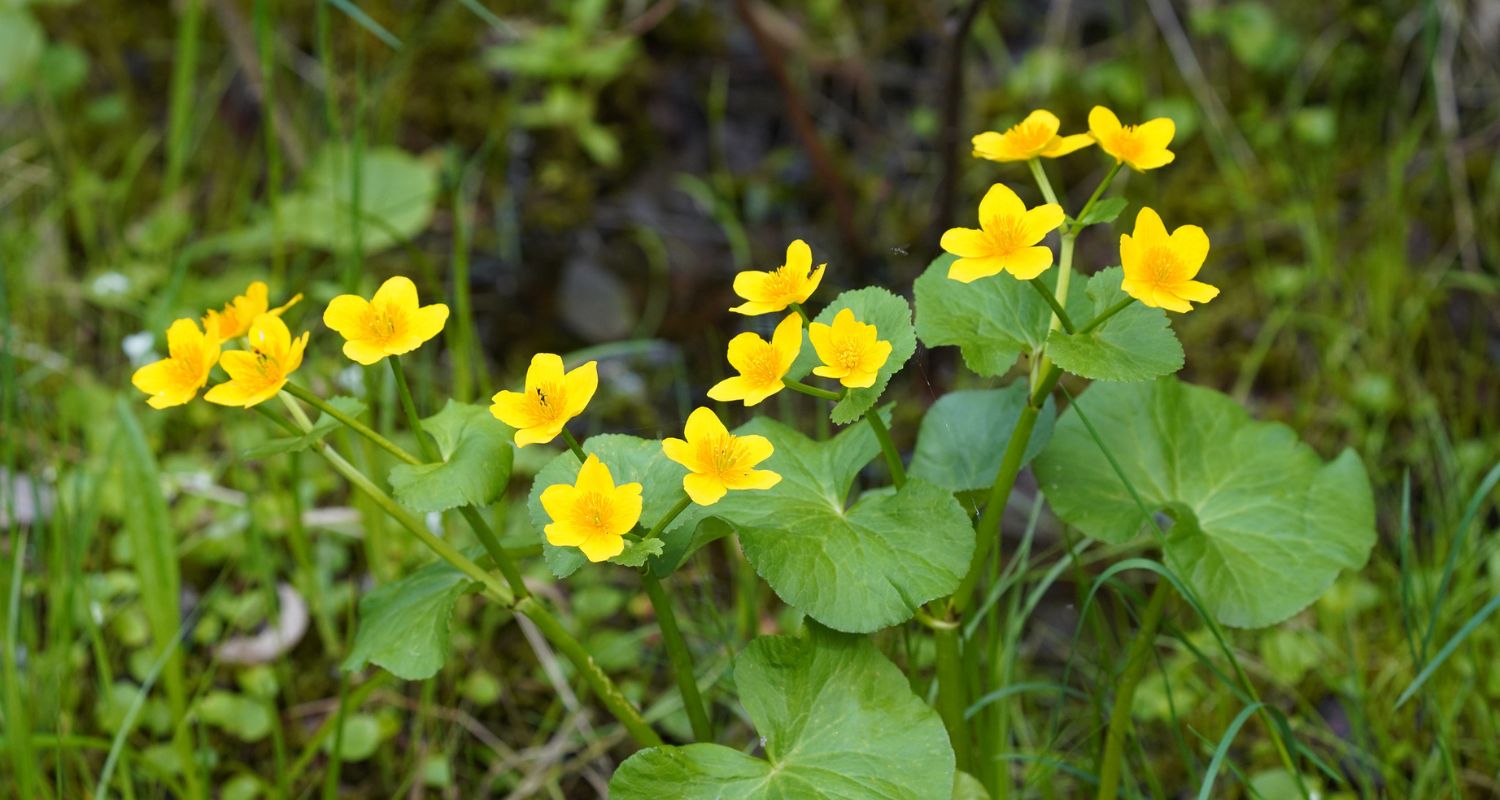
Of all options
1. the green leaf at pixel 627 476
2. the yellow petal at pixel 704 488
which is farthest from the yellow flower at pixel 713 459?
the green leaf at pixel 627 476

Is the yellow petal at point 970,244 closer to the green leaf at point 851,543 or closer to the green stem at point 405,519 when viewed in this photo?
the green leaf at point 851,543

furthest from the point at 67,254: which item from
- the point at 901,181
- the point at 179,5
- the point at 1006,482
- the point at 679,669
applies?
the point at 1006,482

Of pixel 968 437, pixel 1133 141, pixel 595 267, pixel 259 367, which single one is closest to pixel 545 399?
pixel 259 367

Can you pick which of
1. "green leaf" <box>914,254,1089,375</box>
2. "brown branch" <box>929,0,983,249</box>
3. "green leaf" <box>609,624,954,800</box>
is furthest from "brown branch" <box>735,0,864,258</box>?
"green leaf" <box>609,624,954,800</box>

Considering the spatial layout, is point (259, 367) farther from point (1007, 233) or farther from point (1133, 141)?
point (1133, 141)

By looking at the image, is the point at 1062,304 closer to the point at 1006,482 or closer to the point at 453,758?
the point at 1006,482

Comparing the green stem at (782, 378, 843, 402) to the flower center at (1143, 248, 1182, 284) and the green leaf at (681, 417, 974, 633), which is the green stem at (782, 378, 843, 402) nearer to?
the green leaf at (681, 417, 974, 633)
